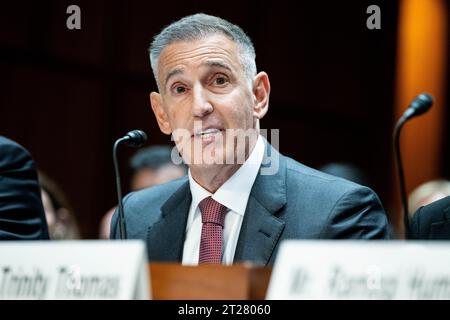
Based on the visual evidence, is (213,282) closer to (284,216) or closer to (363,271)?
(363,271)

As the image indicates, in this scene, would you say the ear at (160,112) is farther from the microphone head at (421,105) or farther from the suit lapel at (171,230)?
the microphone head at (421,105)

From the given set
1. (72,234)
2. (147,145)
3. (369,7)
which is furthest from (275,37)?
(72,234)

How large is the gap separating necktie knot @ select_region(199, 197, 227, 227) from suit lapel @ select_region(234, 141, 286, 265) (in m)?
0.07

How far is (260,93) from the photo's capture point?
2758 millimetres

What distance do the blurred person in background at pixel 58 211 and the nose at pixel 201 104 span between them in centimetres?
192

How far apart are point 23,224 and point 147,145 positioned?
260cm

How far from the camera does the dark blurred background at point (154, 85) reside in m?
4.86

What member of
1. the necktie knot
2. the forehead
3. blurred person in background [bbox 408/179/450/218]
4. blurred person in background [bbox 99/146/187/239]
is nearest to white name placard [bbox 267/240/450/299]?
the necktie knot

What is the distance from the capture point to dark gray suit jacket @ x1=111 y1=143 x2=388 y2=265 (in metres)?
2.37

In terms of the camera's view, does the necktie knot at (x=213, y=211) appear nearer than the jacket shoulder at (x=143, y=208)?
Yes

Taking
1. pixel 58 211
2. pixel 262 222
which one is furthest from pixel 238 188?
pixel 58 211

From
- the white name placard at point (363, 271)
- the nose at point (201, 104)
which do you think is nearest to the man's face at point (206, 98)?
the nose at point (201, 104)

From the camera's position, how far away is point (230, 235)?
8.05ft
